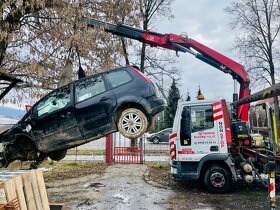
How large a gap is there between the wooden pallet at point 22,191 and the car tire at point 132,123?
1411 mm

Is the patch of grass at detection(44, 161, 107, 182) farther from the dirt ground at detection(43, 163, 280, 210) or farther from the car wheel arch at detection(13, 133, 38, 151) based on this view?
the car wheel arch at detection(13, 133, 38, 151)

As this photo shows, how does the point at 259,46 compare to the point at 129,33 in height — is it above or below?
above

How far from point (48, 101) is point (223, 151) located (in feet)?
17.0

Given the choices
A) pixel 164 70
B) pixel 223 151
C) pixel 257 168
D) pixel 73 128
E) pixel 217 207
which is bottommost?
pixel 217 207

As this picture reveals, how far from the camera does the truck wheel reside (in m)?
8.27

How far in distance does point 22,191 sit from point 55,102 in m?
2.11

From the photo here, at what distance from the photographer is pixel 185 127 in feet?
27.6

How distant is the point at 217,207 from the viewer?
6934mm

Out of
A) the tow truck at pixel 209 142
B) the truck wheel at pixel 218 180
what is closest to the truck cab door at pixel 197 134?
the tow truck at pixel 209 142

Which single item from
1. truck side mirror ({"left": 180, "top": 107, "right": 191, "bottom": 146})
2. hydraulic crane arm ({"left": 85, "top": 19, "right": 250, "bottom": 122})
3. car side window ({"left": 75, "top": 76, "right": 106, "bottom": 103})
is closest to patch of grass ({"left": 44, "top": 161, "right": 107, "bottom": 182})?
truck side mirror ({"left": 180, "top": 107, "right": 191, "bottom": 146})

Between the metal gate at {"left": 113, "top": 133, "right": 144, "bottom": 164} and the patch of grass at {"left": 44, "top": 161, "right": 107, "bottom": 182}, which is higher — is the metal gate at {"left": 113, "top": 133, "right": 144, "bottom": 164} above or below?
above

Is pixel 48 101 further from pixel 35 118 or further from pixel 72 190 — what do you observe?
pixel 72 190

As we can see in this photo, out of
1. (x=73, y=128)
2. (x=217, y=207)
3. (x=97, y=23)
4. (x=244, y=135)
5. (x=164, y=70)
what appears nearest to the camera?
(x=73, y=128)

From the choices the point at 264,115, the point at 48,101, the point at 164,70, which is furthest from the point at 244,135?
the point at 164,70
